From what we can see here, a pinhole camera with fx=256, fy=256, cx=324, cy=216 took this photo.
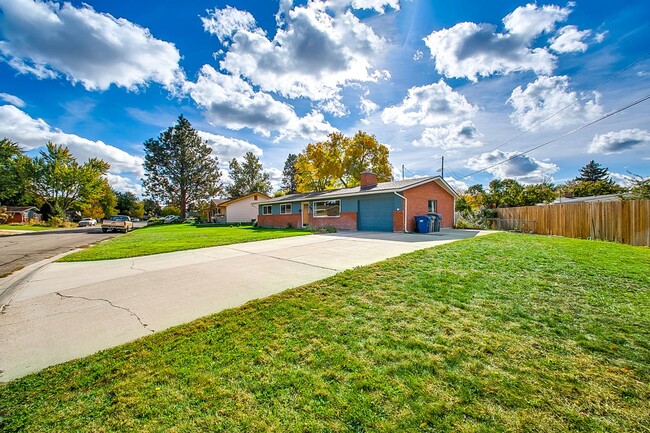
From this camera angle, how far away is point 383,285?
470 cm

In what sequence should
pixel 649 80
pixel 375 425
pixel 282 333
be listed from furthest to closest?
1. pixel 649 80
2. pixel 282 333
3. pixel 375 425

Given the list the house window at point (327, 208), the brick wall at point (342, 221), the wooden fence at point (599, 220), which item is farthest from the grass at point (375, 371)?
the house window at point (327, 208)

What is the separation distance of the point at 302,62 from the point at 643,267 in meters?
13.3

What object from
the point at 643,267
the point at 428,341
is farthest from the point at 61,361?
the point at 643,267

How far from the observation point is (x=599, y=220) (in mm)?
11219

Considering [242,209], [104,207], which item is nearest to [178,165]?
[242,209]

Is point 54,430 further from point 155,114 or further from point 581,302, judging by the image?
point 155,114

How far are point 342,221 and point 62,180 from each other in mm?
45220

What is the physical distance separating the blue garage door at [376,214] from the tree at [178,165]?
34308 mm

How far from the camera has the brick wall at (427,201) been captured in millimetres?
15805

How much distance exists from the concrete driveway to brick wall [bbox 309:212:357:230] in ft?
31.3

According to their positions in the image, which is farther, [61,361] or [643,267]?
[643,267]

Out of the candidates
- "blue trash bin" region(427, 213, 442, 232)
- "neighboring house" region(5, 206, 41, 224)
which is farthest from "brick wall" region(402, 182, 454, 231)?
"neighboring house" region(5, 206, 41, 224)

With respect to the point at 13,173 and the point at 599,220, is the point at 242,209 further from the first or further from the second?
the point at 599,220
